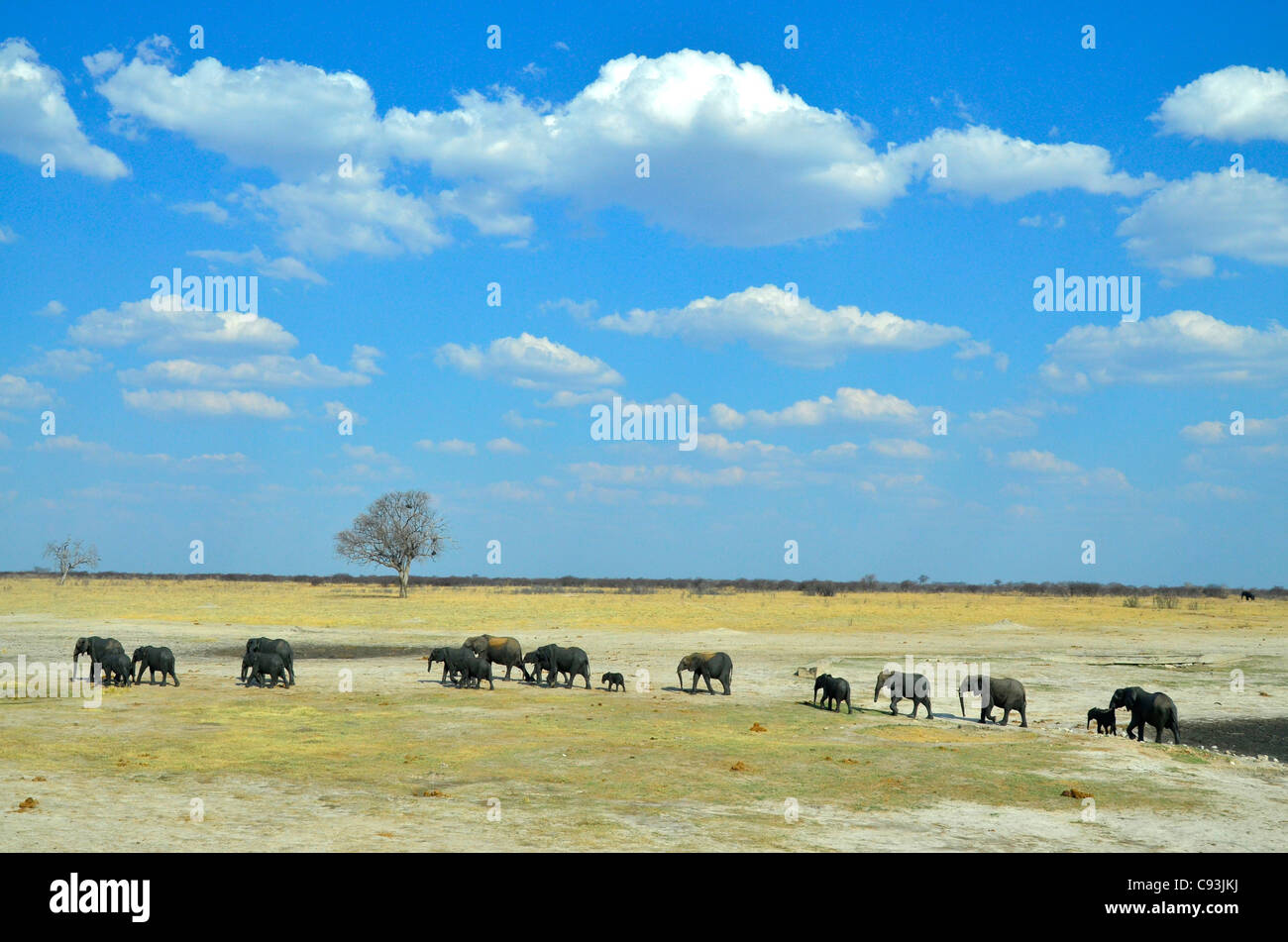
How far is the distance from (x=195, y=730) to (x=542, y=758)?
7306mm

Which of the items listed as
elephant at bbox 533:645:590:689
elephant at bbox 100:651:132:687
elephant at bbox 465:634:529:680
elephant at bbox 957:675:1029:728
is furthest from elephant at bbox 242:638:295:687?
elephant at bbox 957:675:1029:728

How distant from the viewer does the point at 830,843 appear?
11.5 meters

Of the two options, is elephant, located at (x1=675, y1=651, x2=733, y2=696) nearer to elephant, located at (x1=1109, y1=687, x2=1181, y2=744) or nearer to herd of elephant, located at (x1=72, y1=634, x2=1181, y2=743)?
herd of elephant, located at (x1=72, y1=634, x2=1181, y2=743)

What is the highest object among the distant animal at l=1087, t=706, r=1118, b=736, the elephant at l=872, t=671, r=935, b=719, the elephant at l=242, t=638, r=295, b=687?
the elephant at l=242, t=638, r=295, b=687

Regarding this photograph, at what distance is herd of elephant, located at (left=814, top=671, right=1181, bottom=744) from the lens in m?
21.3

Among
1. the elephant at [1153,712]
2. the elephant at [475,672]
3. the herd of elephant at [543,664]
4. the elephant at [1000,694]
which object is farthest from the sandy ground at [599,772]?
the elephant at [1153,712]

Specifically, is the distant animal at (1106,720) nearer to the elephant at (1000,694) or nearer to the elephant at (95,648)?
the elephant at (1000,694)

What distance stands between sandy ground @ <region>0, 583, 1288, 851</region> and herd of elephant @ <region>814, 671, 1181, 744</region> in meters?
0.72

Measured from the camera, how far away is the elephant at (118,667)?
25455 millimetres

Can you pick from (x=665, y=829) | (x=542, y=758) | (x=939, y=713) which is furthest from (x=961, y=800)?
(x=939, y=713)

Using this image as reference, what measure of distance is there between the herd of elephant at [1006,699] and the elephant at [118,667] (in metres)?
17.7

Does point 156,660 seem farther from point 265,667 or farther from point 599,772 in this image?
point 599,772
